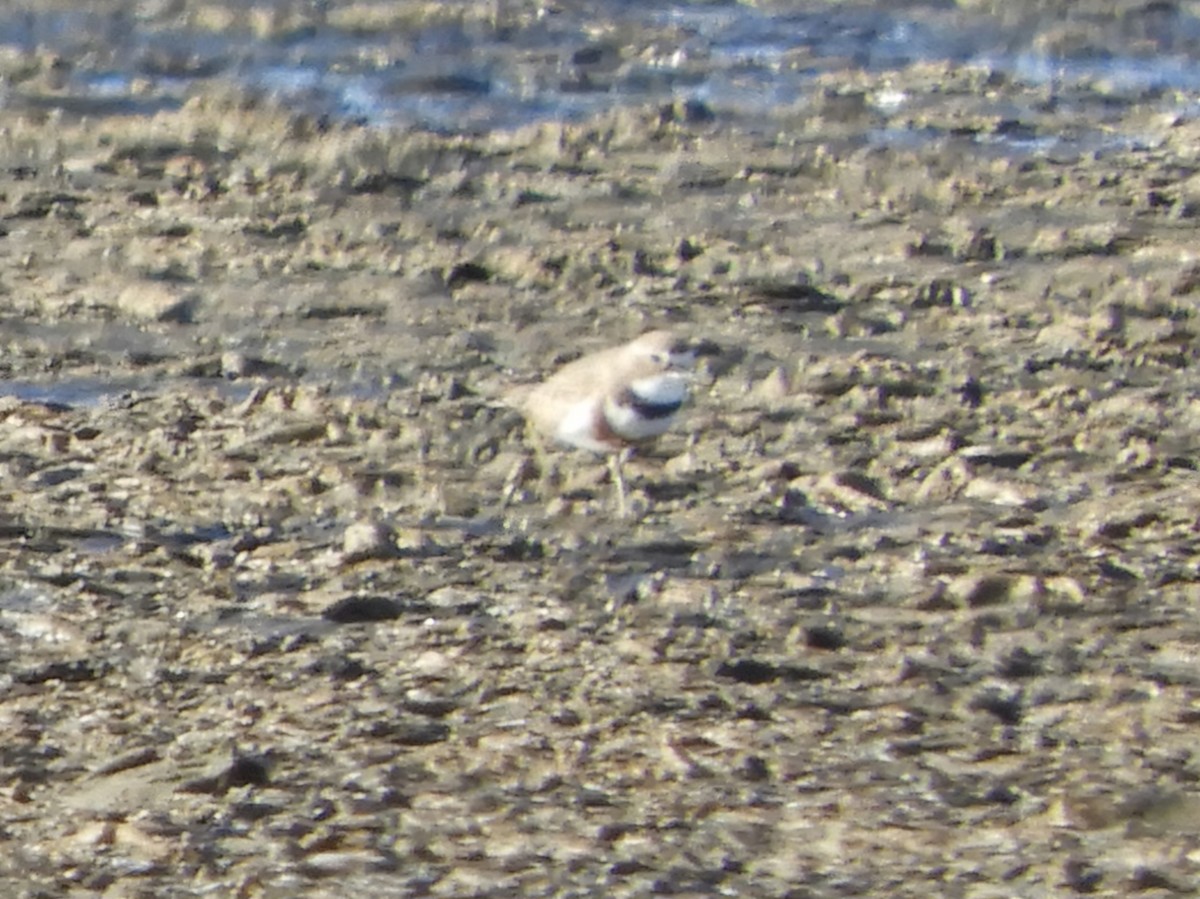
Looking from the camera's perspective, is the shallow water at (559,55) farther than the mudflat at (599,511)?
Yes

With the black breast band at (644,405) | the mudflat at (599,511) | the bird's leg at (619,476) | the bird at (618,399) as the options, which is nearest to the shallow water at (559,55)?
the mudflat at (599,511)

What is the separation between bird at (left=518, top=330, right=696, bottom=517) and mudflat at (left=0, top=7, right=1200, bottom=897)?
12cm

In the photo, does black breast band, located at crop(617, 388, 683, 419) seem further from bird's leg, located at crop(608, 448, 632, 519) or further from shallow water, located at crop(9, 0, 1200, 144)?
shallow water, located at crop(9, 0, 1200, 144)

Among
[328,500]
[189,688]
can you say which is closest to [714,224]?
[328,500]

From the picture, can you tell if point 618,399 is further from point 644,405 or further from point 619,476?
point 619,476

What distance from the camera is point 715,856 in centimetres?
460

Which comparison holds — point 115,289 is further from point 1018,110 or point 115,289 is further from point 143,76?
point 1018,110

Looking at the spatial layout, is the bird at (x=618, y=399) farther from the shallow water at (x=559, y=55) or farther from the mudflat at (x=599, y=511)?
the shallow water at (x=559, y=55)

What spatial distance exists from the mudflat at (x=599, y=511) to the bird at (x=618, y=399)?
0.40ft

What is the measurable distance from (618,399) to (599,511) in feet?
0.96

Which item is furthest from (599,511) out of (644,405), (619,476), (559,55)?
(559,55)

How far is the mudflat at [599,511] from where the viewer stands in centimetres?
473

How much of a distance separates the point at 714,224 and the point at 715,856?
4.05 metres

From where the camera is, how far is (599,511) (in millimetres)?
6293
